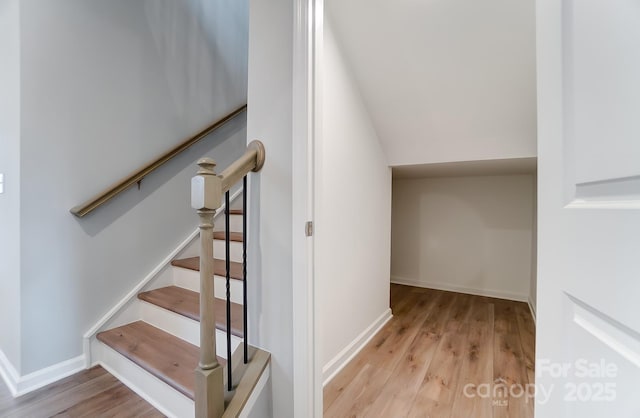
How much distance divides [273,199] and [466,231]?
3.04 m

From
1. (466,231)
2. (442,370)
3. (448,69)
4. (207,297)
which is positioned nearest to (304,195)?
(207,297)

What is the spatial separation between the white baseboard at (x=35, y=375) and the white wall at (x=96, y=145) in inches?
1.6

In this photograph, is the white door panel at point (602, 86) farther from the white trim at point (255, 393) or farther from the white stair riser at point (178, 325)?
the white stair riser at point (178, 325)

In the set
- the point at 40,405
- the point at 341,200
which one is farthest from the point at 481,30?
the point at 40,405

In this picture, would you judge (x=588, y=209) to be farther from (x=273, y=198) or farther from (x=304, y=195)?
(x=273, y=198)

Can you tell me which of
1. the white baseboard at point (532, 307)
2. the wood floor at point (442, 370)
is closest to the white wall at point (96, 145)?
the wood floor at point (442, 370)

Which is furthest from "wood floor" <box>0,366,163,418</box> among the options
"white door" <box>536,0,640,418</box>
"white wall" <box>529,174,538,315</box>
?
"white wall" <box>529,174,538,315</box>

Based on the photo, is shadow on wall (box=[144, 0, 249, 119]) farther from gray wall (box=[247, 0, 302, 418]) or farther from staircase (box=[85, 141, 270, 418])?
gray wall (box=[247, 0, 302, 418])

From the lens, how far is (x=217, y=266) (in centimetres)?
189

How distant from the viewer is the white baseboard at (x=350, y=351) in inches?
65.5

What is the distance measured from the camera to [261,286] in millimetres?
1196

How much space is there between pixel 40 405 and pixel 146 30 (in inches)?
94.1

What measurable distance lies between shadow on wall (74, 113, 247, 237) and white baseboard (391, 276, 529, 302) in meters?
2.84

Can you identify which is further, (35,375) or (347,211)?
(347,211)
